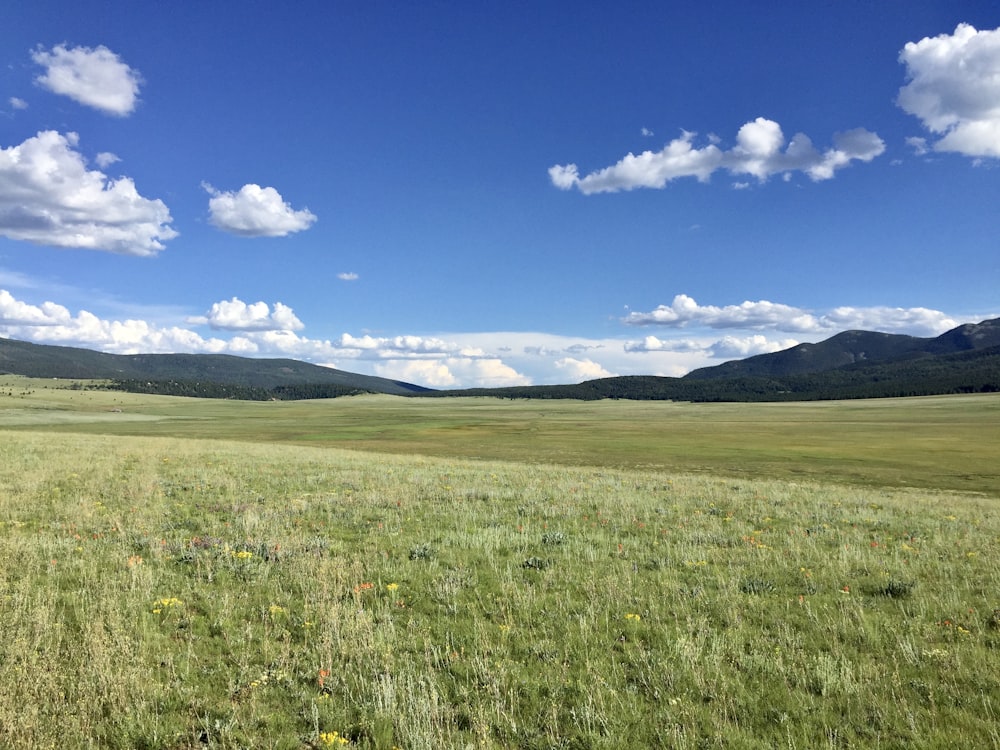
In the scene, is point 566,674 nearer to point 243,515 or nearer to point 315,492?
point 243,515

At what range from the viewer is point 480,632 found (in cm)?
772

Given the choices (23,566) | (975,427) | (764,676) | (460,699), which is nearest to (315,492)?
(23,566)

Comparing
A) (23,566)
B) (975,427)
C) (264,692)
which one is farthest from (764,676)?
(975,427)

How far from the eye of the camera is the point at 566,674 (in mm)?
6688

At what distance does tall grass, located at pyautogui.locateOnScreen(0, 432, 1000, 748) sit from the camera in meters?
5.73

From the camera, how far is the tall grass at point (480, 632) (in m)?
5.73

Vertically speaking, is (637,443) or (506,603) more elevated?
(506,603)

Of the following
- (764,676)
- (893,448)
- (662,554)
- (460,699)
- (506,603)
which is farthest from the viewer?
(893,448)

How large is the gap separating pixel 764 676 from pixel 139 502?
16.6 meters

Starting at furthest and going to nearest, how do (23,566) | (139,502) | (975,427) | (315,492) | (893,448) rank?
(975,427) → (893,448) → (315,492) → (139,502) → (23,566)

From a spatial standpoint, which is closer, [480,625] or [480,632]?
[480,632]

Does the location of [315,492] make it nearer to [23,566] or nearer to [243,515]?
[243,515]

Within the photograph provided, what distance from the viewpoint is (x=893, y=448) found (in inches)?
2625

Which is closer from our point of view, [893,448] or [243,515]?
[243,515]
